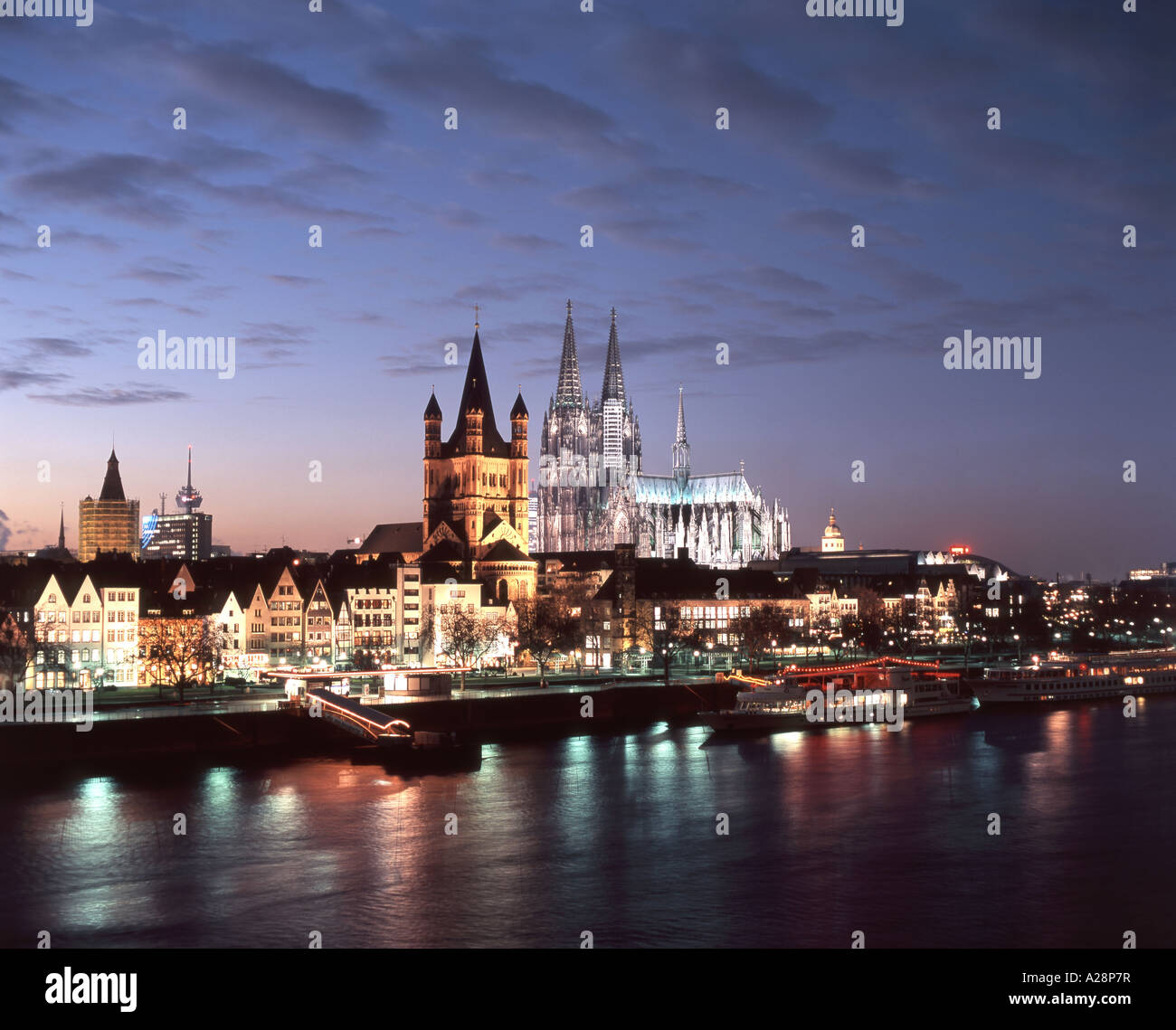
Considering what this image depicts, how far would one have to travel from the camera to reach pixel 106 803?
149 feet

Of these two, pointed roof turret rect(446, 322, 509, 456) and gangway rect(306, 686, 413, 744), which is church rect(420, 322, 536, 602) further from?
gangway rect(306, 686, 413, 744)

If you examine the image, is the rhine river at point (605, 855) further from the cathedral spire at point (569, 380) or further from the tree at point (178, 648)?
the cathedral spire at point (569, 380)

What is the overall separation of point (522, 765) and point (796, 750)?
43.3ft

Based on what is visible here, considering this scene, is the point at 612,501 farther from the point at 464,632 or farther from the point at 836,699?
the point at 836,699

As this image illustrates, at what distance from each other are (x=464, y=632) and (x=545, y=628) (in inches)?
240

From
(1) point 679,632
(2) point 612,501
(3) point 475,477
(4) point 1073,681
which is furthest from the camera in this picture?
(2) point 612,501

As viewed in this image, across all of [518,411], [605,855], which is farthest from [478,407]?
[605,855]

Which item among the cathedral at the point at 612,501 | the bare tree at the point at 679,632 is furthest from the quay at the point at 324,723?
the cathedral at the point at 612,501

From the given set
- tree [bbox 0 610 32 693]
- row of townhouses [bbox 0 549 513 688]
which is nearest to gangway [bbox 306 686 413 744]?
tree [bbox 0 610 32 693]

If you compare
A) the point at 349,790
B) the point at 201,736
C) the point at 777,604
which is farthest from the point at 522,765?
the point at 777,604

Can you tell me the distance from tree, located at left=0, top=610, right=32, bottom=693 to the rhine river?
15832 millimetres

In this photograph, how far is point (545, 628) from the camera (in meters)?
99.0

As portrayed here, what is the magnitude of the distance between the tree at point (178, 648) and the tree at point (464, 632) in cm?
1779

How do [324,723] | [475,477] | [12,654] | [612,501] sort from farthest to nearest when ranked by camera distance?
[612,501] < [475,477] < [12,654] < [324,723]
